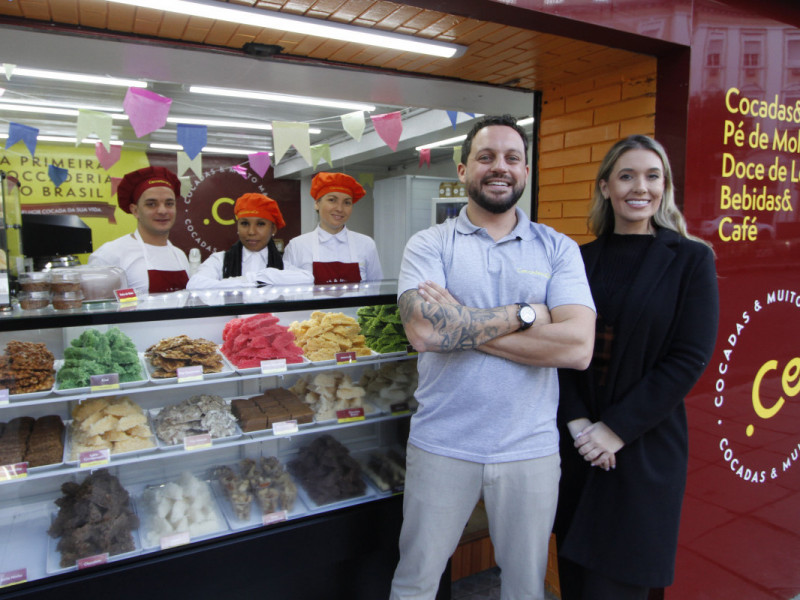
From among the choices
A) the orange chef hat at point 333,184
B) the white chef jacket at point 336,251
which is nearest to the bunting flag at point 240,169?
the white chef jacket at point 336,251

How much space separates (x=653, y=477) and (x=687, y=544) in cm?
101

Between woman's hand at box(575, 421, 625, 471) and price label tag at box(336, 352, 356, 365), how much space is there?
964 millimetres

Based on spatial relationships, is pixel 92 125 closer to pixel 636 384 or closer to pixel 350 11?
pixel 350 11

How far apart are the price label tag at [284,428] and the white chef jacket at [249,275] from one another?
878 millimetres

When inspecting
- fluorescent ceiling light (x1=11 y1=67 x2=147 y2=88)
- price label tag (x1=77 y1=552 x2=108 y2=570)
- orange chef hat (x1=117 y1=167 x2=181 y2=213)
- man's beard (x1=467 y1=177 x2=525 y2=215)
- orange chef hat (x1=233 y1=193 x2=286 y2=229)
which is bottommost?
price label tag (x1=77 y1=552 x2=108 y2=570)

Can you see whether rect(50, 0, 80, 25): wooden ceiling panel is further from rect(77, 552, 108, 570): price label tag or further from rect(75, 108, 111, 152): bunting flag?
rect(77, 552, 108, 570): price label tag

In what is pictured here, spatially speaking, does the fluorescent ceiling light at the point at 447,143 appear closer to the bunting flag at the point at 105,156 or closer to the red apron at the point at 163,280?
the bunting flag at the point at 105,156

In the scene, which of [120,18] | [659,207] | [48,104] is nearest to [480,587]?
[659,207]

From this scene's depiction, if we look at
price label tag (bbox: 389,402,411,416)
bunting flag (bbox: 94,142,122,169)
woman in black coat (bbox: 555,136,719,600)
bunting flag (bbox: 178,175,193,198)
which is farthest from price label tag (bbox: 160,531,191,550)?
bunting flag (bbox: 178,175,193,198)

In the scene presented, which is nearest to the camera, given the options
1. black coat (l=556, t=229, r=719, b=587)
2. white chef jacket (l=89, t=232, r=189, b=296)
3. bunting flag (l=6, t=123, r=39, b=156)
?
black coat (l=556, t=229, r=719, b=587)

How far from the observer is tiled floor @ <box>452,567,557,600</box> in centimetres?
286

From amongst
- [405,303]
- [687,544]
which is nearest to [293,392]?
[405,303]

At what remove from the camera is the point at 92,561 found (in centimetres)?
191

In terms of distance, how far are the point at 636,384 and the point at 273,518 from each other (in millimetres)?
1469
